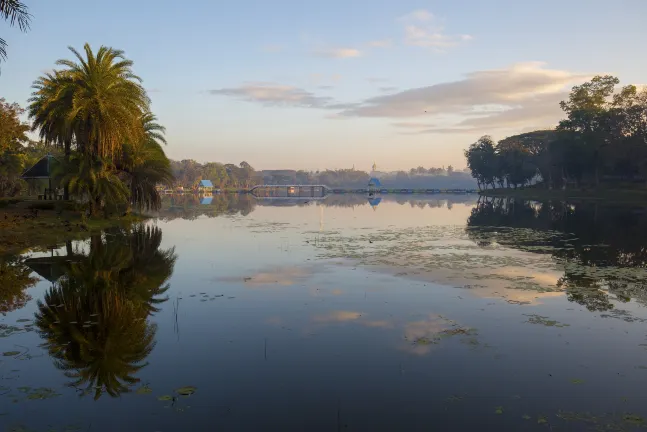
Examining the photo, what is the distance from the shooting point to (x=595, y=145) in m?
108

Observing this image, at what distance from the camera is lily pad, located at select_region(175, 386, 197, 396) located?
30.8ft

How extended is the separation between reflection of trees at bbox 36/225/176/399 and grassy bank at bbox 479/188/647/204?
9627 cm

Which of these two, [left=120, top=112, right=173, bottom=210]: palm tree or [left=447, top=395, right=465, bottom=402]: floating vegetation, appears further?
[left=120, top=112, right=173, bottom=210]: palm tree

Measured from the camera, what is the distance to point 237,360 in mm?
11258

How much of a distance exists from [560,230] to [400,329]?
34.3 m

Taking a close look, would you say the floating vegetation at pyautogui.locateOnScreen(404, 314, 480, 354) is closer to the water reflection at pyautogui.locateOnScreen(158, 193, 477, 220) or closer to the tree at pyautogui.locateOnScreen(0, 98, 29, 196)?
the water reflection at pyautogui.locateOnScreen(158, 193, 477, 220)

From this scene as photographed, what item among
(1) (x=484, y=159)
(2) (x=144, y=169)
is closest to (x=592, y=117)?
(1) (x=484, y=159)

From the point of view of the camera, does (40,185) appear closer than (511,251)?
No

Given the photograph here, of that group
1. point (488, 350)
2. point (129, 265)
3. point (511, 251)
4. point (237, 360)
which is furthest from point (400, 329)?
point (511, 251)

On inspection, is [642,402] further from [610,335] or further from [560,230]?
[560,230]

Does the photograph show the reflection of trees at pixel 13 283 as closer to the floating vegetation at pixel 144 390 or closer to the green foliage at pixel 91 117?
the floating vegetation at pixel 144 390

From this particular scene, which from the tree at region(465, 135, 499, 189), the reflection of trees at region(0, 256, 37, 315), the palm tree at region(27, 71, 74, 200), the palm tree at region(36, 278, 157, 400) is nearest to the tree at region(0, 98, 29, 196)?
the palm tree at region(27, 71, 74, 200)

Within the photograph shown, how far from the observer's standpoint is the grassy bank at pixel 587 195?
96875 millimetres

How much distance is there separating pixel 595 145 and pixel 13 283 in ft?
388
